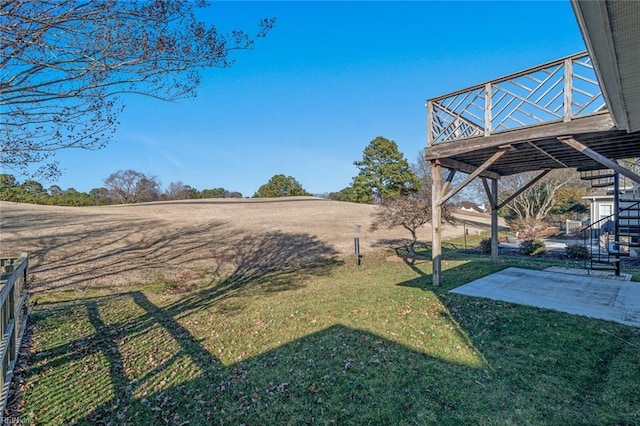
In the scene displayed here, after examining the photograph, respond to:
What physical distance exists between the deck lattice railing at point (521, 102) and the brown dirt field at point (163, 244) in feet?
25.9

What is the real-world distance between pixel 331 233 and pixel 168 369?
1593cm

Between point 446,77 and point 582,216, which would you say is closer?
point 446,77

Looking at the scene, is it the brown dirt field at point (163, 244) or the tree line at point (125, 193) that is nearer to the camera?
the brown dirt field at point (163, 244)

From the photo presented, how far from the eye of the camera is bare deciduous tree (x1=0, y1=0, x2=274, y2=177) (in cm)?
322

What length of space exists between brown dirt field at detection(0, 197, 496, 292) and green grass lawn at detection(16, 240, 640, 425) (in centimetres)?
398

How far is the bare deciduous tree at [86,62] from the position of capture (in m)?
3.22

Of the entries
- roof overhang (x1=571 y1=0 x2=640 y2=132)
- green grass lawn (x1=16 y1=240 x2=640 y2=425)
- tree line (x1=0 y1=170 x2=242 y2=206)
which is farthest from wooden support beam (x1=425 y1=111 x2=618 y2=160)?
tree line (x1=0 y1=170 x2=242 y2=206)

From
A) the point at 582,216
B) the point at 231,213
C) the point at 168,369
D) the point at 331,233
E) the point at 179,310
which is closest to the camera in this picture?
the point at 168,369

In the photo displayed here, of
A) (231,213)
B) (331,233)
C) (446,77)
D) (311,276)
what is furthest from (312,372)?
(231,213)

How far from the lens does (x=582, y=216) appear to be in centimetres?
2816

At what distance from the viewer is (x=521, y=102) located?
20.0 ft

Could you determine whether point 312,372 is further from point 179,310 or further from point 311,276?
point 311,276

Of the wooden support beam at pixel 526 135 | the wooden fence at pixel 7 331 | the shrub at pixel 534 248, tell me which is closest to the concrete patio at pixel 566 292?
the wooden support beam at pixel 526 135

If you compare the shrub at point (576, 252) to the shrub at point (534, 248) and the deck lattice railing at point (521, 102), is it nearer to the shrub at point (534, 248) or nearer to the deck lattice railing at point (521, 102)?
the shrub at point (534, 248)
